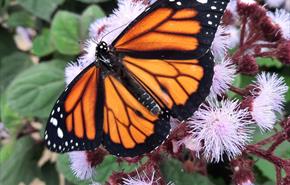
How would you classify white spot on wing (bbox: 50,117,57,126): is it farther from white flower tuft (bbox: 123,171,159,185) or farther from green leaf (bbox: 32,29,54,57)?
green leaf (bbox: 32,29,54,57)

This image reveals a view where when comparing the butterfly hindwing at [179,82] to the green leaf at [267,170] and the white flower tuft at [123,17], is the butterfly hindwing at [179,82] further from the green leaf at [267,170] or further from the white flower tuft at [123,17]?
the green leaf at [267,170]

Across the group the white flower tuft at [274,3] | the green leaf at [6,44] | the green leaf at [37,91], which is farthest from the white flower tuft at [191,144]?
the green leaf at [6,44]

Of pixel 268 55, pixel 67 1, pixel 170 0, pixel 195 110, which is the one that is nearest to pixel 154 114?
pixel 195 110

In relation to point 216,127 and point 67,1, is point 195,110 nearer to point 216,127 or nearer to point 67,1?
point 216,127

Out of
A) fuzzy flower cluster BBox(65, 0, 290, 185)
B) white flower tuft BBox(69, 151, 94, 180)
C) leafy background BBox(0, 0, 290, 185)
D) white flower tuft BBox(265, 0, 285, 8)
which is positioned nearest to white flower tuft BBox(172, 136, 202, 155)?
fuzzy flower cluster BBox(65, 0, 290, 185)

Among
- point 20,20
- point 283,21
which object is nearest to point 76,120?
point 283,21

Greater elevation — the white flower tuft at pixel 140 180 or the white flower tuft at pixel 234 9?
the white flower tuft at pixel 234 9
